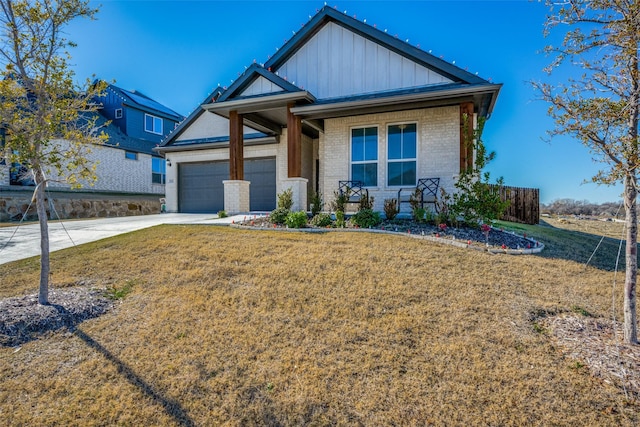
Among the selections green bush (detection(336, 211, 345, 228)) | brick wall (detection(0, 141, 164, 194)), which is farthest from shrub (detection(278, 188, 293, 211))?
brick wall (detection(0, 141, 164, 194))

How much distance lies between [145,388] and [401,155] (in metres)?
9.08

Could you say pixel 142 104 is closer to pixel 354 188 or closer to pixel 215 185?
pixel 215 185

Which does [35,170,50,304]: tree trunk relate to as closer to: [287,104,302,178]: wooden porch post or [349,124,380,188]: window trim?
[287,104,302,178]: wooden porch post

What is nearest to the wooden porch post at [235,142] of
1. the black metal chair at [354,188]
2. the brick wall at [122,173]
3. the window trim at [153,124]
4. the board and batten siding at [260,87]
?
the board and batten siding at [260,87]

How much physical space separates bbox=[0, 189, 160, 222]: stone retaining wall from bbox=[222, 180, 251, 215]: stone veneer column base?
684cm

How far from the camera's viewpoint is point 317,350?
3227 mm

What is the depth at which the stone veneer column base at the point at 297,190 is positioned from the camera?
9.75m

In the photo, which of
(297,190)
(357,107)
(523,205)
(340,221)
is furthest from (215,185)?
(523,205)

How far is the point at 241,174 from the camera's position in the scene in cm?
1079

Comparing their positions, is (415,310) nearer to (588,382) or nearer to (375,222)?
(588,382)

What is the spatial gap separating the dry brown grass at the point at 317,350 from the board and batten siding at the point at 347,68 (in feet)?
22.4

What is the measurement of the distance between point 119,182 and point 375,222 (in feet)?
54.1

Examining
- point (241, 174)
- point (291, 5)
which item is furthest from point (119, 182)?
point (291, 5)

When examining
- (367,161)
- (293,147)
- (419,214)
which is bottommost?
(419,214)
